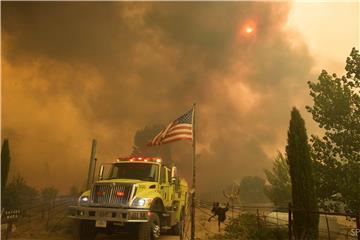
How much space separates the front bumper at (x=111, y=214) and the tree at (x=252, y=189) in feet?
207

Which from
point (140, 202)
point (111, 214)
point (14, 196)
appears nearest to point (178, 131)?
point (140, 202)

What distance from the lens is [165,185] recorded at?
548 inches

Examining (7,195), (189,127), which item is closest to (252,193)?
(7,195)

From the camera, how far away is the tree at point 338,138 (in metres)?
18.5

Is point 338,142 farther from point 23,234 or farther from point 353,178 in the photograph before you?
point 23,234

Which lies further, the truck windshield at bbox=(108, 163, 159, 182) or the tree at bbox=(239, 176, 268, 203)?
the tree at bbox=(239, 176, 268, 203)

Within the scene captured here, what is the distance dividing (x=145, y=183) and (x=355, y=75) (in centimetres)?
1519

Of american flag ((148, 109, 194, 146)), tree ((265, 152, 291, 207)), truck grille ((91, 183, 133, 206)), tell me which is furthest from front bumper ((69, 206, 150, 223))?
tree ((265, 152, 291, 207))

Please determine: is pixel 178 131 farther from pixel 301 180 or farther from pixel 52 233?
pixel 52 233

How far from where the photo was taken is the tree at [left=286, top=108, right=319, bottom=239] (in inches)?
608

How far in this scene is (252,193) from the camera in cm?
7375

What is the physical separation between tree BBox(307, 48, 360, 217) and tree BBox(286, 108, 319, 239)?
2853 millimetres

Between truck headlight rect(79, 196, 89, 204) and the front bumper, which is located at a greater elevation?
truck headlight rect(79, 196, 89, 204)

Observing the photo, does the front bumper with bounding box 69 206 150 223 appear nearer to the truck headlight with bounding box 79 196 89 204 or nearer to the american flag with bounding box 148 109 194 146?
the truck headlight with bounding box 79 196 89 204
